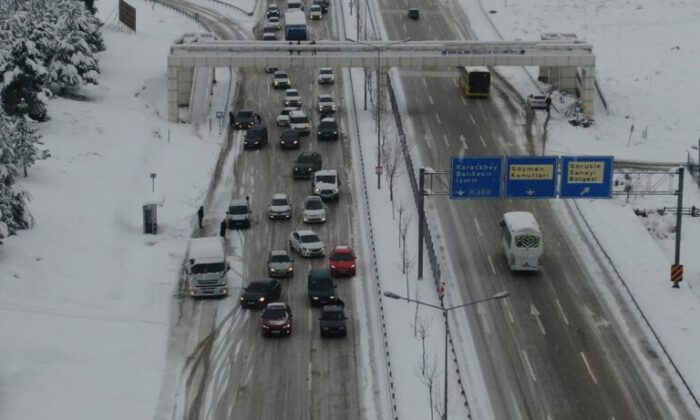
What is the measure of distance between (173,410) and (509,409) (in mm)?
16149

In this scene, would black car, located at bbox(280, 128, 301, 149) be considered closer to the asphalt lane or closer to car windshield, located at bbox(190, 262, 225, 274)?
the asphalt lane

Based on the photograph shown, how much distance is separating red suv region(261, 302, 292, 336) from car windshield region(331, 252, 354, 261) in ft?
31.4

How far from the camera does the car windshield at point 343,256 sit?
262 feet

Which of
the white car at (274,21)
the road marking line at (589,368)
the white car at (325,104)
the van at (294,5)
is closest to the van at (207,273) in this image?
the road marking line at (589,368)

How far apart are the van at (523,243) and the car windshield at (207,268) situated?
1773 cm

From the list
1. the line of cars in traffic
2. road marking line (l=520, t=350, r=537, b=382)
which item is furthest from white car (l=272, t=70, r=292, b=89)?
road marking line (l=520, t=350, r=537, b=382)

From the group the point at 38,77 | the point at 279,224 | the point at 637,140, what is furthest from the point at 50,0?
the point at 637,140

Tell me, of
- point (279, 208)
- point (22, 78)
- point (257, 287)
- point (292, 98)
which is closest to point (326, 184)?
point (279, 208)

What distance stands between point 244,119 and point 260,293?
39.9m

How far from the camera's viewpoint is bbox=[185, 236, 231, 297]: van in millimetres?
75688

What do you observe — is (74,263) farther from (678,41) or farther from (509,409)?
(678,41)

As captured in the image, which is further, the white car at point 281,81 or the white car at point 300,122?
the white car at point 281,81

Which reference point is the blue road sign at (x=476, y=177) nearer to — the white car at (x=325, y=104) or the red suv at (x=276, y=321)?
the red suv at (x=276, y=321)

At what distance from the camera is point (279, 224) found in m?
89.2
